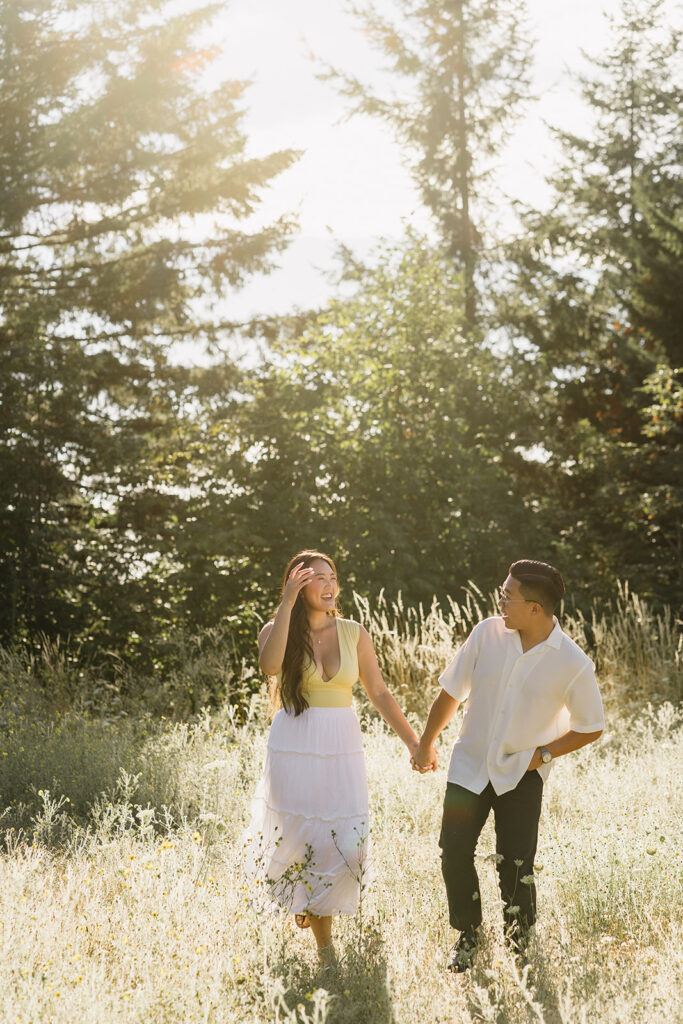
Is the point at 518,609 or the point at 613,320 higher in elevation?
the point at 613,320

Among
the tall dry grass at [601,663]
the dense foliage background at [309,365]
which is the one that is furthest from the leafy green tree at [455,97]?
the tall dry grass at [601,663]

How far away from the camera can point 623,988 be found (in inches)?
139

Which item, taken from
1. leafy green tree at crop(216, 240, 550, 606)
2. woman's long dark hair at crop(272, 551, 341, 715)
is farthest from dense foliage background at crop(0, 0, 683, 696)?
woman's long dark hair at crop(272, 551, 341, 715)

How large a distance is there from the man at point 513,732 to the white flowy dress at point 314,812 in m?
0.39

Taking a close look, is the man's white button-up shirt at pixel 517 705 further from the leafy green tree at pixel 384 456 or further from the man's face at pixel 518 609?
the leafy green tree at pixel 384 456

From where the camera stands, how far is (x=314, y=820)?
385 centimetres

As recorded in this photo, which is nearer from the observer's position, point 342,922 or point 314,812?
point 314,812

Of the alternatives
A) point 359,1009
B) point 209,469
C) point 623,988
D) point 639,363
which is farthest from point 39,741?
point 639,363

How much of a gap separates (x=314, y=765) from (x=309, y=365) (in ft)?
30.9

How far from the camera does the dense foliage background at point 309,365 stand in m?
12.2

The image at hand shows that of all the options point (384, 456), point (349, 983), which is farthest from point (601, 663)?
point (349, 983)

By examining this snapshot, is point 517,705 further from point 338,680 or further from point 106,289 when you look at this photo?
point 106,289

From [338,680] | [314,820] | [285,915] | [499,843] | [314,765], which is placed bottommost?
[285,915]

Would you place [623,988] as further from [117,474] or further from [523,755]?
[117,474]
